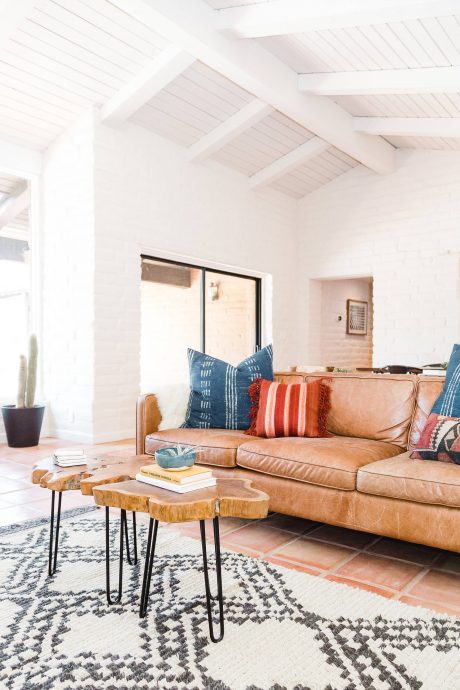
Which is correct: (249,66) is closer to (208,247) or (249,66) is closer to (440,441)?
(208,247)

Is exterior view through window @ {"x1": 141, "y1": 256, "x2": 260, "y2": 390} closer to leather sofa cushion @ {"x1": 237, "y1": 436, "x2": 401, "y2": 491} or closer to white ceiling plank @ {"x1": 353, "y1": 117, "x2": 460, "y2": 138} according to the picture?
white ceiling plank @ {"x1": 353, "y1": 117, "x2": 460, "y2": 138}

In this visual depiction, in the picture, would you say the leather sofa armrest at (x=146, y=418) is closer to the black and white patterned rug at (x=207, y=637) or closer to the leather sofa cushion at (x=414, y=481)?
the black and white patterned rug at (x=207, y=637)

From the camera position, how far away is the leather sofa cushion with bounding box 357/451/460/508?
2.03 meters

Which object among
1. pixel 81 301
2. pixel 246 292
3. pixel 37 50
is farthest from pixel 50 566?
pixel 246 292

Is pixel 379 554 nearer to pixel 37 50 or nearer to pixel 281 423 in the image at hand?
pixel 281 423

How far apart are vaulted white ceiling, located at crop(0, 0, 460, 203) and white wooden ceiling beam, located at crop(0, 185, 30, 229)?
468mm

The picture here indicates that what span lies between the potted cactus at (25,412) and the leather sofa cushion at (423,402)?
3463 millimetres

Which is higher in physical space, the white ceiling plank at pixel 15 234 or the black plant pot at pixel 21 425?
the white ceiling plank at pixel 15 234

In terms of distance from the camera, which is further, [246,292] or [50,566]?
[246,292]

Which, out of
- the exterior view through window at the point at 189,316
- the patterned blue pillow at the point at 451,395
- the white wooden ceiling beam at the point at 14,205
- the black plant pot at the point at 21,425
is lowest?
the black plant pot at the point at 21,425

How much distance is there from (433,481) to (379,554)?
0.50 m

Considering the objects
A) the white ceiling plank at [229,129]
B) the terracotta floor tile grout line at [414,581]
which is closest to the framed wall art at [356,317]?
the white ceiling plank at [229,129]

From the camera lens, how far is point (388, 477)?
85.7 inches

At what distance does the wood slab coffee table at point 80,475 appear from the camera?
1955mm
